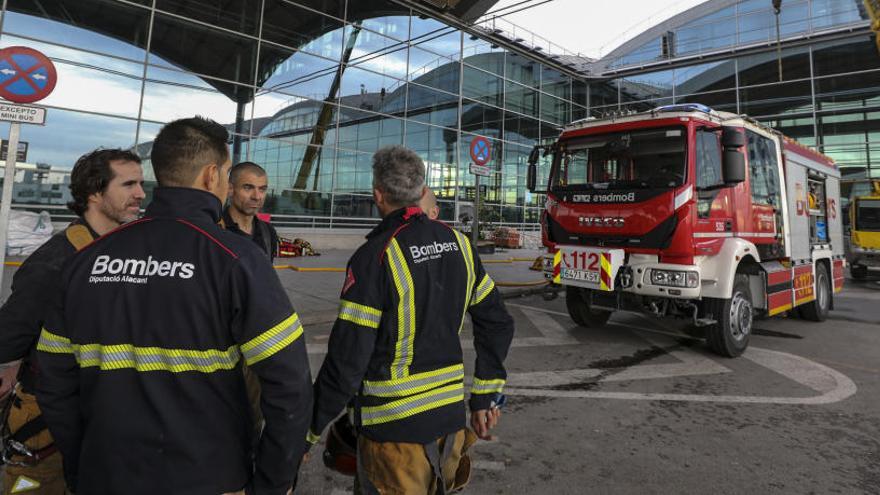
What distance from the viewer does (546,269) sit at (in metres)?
6.02

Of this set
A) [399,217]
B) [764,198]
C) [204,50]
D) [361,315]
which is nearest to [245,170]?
[399,217]

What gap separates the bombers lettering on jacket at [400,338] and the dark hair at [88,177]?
50.7 inches

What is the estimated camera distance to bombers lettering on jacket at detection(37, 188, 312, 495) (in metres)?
1.15

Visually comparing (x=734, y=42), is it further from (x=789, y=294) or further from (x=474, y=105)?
(x=789, y=294)

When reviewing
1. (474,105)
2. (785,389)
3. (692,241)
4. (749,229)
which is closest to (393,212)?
(692,241)

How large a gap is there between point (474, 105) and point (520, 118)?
344 centimetres

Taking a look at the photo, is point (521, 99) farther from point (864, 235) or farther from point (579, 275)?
point (579, 275)

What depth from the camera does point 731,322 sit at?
16.9 feet

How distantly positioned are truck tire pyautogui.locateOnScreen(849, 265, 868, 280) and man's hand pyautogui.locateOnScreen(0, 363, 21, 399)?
1973 cm

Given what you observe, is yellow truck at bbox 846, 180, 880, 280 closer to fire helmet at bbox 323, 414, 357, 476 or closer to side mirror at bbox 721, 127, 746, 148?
side mirror at bbox 721, 127, 746, 148

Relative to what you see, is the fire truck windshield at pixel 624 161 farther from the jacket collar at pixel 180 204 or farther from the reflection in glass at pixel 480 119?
the reflection in glass at pixel 480 119

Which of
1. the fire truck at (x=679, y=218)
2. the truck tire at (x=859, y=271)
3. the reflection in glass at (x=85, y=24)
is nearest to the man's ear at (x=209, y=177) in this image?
the fire truck at (x=679, y=218)

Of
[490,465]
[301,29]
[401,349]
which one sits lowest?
[490,465]

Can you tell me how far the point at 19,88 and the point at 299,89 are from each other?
1197 cm
